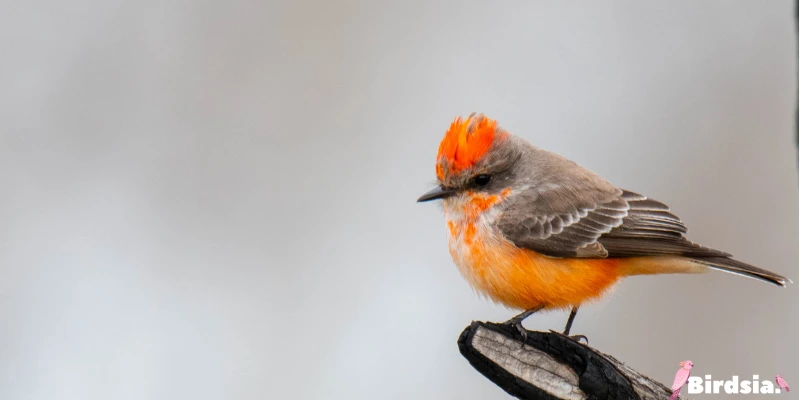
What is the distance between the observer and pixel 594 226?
12.7 ft

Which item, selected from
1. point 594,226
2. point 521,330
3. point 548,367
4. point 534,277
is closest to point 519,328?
point 521,330

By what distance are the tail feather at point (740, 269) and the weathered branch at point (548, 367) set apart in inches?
30.8

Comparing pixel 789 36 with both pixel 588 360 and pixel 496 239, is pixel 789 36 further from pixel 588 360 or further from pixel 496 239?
pixel 588 360

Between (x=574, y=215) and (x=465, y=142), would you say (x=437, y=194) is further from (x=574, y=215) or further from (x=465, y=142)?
(x=574, y=215)

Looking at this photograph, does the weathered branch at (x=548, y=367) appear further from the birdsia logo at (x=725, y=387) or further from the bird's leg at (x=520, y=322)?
the birdsia logo at (x=725, y=387)

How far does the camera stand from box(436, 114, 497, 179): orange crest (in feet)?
12.4

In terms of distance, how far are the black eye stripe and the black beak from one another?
4.2 inches

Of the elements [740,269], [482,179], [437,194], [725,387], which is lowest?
[725,387]

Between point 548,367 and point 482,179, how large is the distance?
112cm

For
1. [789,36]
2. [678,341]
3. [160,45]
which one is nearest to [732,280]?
[678,341]

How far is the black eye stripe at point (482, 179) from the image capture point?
12.9ft

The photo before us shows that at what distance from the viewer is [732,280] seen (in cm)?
535

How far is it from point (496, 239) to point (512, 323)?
0.53 metres

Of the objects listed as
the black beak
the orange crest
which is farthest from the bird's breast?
Answer: the orange crest
